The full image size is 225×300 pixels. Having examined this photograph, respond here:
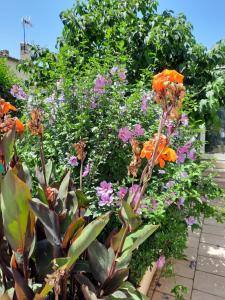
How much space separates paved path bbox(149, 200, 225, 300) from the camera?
77.9 inches

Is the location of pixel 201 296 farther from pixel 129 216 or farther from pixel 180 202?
pixel 129 216

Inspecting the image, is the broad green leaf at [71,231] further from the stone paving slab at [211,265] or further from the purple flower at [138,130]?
the stone paving slab at [211,265]

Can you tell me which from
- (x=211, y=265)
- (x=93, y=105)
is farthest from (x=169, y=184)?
(x=211, y=265)

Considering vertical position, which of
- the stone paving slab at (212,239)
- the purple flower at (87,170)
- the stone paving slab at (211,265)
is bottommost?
the stone paving slab at (211,265)

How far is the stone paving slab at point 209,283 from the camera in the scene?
200 cm

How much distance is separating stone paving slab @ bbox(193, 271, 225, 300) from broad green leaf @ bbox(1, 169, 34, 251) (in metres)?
1.63

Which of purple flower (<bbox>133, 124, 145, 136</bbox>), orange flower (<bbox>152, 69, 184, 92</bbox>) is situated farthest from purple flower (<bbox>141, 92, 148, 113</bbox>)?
orange flower (<bbox>152, 69, 184, 92</bbox>)

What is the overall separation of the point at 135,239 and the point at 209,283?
147 centimetres

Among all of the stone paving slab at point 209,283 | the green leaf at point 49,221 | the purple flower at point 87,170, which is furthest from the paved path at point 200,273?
the green leaf at point 49,221

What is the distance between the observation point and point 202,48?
10.2ft

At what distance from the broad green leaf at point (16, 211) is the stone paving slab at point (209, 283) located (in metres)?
1.63

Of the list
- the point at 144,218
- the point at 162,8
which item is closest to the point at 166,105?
the point at 144,218

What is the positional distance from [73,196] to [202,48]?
2629 millimetres

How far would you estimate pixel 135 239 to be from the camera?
96 cm
